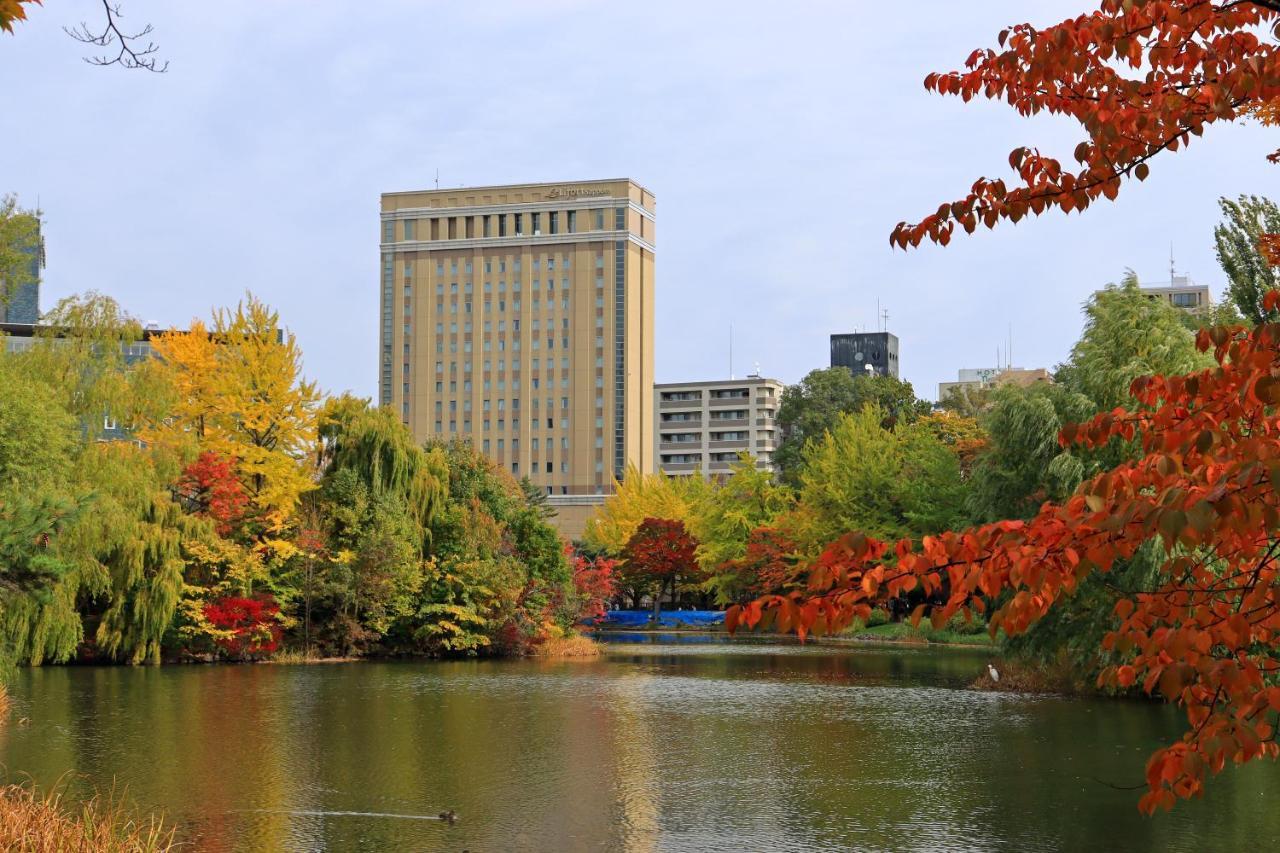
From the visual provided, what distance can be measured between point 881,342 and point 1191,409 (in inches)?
5407

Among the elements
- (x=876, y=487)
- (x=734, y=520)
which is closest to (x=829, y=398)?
(x=734, y=520)

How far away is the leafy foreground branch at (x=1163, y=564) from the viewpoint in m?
3.34

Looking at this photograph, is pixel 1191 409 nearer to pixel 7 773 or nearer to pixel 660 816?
pixel 660 816

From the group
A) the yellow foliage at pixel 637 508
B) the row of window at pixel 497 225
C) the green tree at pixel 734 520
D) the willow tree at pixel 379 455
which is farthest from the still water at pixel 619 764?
the row of window at pixel 497 225

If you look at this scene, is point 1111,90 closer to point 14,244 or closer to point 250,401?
point 14,244

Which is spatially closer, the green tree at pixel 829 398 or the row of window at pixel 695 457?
the green tree at pixel 829 398

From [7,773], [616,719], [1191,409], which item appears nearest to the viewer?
[1191,409]

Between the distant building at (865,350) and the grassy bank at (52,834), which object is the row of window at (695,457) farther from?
the grassy bank at (52,834)

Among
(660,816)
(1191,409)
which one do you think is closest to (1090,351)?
(660,816)

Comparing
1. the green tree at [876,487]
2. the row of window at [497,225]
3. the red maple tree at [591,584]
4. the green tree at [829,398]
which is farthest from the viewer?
the row of window at [497,225]

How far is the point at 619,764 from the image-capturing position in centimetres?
1641

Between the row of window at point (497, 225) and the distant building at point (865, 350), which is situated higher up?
the row of window at point (497, 225)

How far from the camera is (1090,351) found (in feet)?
79.0

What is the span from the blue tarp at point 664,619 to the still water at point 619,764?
31.8 metres
